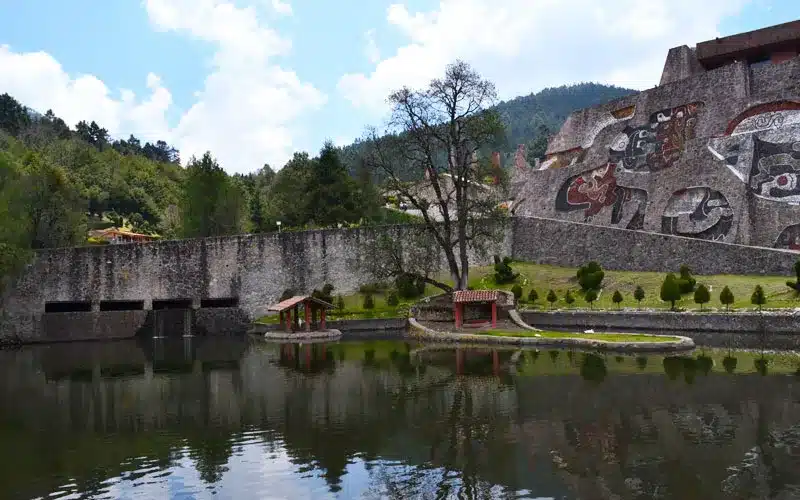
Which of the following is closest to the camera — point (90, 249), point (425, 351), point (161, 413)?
point (161, 413)

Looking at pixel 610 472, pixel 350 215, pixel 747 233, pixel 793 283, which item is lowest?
pixel 610 472

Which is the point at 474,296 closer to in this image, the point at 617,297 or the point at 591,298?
the point at 591,298

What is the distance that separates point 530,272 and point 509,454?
3140 cm

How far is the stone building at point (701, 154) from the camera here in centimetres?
3497

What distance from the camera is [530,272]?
41844 mm

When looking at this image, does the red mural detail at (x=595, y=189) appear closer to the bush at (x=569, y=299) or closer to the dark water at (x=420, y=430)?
the bush at (x=569, y=299)

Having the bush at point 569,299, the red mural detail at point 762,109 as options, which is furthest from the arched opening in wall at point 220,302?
the red mural detail at point 762,109

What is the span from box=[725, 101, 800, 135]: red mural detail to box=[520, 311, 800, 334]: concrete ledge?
14.9 metres

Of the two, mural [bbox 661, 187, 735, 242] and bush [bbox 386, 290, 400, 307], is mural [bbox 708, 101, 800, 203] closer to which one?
mural [bbox 661, 187, 735, 242]

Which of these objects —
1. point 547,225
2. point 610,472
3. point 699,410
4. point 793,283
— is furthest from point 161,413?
point 547,225

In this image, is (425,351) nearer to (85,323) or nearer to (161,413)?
(161,413)

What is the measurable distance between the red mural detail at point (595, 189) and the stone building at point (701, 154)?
0.06m

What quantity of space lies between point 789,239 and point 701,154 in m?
7.09

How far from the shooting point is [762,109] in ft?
124
